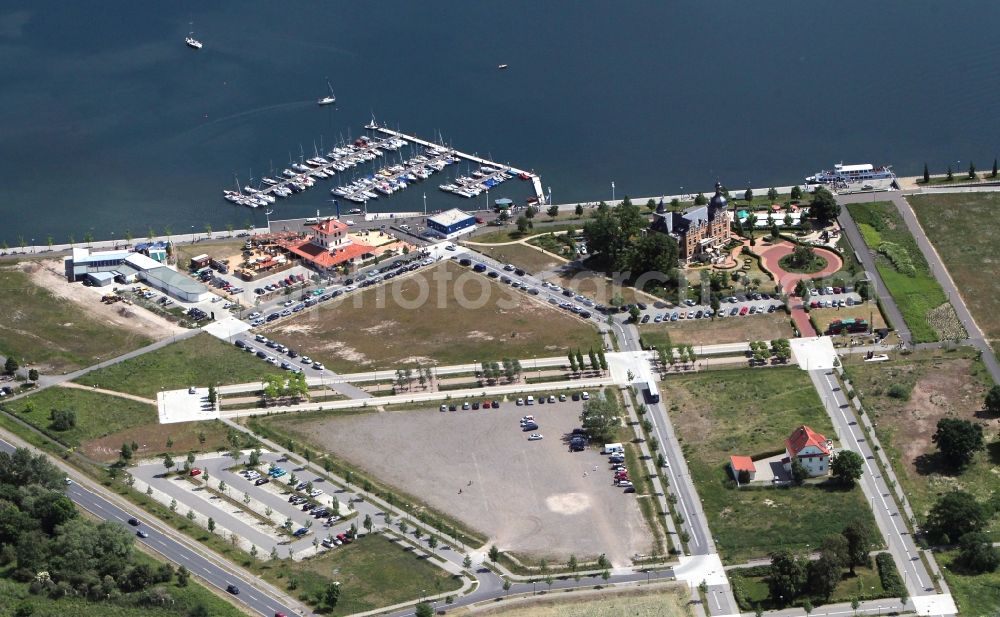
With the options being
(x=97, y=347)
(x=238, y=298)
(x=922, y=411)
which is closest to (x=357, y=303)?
(x=238, y=298)

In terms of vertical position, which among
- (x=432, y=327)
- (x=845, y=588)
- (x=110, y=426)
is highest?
(x=432, y=327)

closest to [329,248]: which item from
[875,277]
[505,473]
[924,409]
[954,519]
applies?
[505,473]

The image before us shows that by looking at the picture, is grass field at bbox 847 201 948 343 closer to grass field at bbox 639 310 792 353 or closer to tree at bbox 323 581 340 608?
grass field at bbox 639 310 792 353

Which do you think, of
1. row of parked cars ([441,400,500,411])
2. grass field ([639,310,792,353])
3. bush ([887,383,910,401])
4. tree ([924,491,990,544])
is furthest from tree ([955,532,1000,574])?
row of parked cars ([441,400,500,411])

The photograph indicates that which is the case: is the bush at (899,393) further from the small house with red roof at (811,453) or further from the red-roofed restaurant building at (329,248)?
the red-roofed restaurant building at (329,248)

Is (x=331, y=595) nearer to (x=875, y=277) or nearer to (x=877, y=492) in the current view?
(x=877, y=492)

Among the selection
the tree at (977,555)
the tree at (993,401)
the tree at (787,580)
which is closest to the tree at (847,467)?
the tree at (977,555)
